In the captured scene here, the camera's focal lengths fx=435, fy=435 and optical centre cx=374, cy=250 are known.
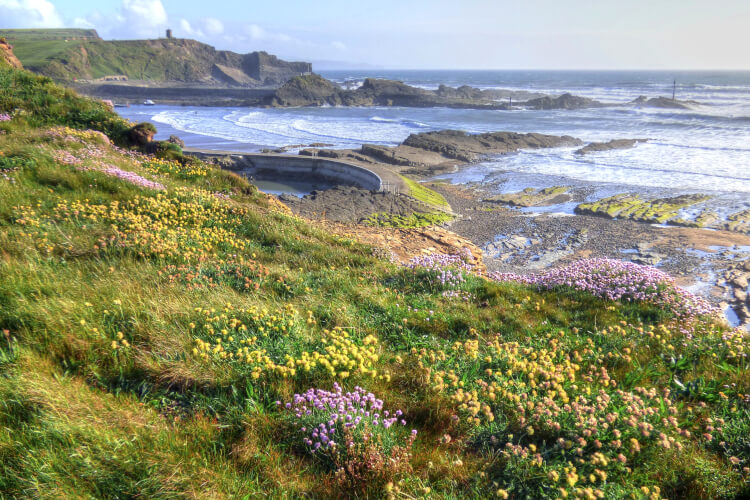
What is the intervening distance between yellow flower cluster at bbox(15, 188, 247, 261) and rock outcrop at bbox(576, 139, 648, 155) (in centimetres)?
3549

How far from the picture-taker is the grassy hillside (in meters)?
2.63

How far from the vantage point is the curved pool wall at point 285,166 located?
27.4m

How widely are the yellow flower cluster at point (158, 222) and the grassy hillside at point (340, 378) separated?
64 mm

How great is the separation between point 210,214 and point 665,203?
2263 centimetres

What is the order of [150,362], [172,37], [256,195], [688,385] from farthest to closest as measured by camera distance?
[172,37]
[256,195]
[688,385]
[150,362]

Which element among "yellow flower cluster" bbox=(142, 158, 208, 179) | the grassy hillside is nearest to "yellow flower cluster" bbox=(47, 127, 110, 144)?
"yellow flower cluster" bbox=(142, 158, 208, 179)

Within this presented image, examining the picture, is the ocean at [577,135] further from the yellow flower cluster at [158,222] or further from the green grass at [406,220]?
the yellow flower cluster at [158,222]

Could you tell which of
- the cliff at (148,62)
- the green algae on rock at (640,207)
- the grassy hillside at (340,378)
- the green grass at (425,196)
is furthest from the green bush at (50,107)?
the cliff at (148,62)

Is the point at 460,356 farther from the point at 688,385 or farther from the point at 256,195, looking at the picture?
the point at 256,195

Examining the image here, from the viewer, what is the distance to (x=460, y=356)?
4195mm

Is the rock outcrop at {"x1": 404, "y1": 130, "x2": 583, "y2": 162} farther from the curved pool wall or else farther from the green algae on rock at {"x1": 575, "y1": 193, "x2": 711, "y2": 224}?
the green algae on rock at {"x1": 575, "y1": 193, "x2": 711, "y2": 224}

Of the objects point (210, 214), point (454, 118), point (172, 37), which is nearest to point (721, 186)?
point (210, 214)

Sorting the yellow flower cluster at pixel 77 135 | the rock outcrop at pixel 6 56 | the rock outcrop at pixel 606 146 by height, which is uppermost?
the rock outcrop at pixel 6 56

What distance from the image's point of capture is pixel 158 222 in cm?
743
